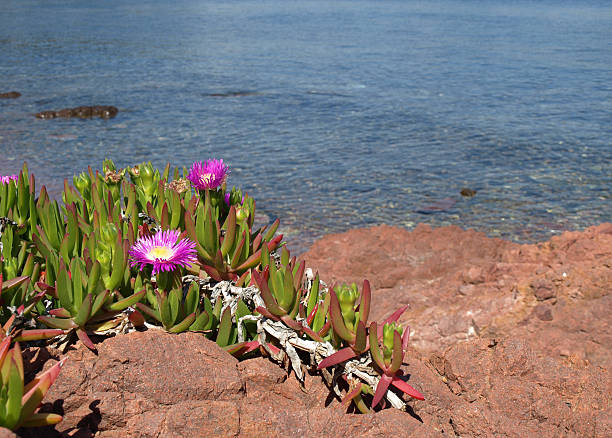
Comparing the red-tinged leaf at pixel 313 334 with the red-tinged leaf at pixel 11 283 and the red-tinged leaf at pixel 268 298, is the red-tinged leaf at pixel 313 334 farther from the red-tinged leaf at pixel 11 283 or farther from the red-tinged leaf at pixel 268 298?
the red-tinged leaf at pixel 11 283

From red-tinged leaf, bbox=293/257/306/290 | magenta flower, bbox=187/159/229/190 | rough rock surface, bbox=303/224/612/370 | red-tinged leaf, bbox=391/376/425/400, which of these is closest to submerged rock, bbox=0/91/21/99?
rough rock surface, bbox=303/224/612/370

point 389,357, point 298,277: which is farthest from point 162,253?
point 389,357

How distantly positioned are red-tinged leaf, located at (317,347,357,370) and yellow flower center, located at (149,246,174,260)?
811mm

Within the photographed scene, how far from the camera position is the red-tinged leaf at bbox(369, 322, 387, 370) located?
2.35m

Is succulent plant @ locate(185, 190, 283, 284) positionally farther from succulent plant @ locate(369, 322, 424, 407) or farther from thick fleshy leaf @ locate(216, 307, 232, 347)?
succulent plant @ locate(369, 322, 424, 407)

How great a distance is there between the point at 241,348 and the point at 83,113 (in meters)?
11.4

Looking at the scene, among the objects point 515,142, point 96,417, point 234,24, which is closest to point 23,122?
point 515,142

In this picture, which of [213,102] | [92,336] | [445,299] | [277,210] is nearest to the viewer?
[92,336]

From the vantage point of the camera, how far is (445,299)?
4.39 meters

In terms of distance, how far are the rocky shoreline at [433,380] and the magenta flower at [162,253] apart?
0.30 metres

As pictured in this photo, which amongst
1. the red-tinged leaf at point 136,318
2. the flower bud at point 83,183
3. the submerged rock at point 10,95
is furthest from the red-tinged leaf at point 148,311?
the submerged rock at point 10,95

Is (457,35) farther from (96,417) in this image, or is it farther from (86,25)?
(96,417)

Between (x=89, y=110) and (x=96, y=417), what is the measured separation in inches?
462

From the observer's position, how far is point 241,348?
269 cm
